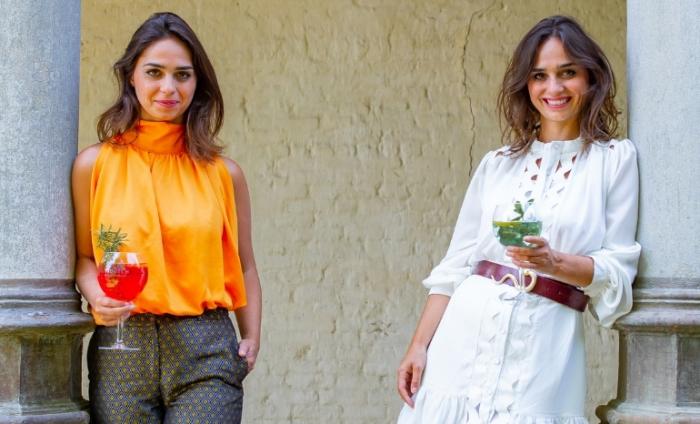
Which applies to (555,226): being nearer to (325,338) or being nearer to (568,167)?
(568,167)

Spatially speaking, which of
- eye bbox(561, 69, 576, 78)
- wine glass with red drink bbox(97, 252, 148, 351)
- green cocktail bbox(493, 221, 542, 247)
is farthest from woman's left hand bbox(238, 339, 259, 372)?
eye bbox(561, 69, 576, 78)

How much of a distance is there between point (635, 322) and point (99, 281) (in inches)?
65.6

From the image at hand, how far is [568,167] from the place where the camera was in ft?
13.3

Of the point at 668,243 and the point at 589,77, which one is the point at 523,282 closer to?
the point at 668,243

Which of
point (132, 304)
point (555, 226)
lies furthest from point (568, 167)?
point (132, 304)

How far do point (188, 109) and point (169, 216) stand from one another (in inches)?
16.1

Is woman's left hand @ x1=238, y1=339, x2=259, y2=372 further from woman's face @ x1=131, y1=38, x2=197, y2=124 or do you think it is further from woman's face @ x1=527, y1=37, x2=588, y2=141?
woman's face @ x1=527, y1=37, x2=588, y2=141

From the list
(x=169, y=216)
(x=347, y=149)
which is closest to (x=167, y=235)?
(x=169, y=216)

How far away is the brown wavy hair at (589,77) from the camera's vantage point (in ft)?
13.3

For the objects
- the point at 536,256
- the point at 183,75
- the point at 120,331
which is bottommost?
the point at 120,331

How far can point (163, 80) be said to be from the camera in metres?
4.10

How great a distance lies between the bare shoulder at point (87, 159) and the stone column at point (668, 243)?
5.69 feet

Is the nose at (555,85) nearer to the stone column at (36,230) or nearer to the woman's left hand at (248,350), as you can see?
the woman's left hand at (248,350)

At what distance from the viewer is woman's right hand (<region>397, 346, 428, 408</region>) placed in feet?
13.8
